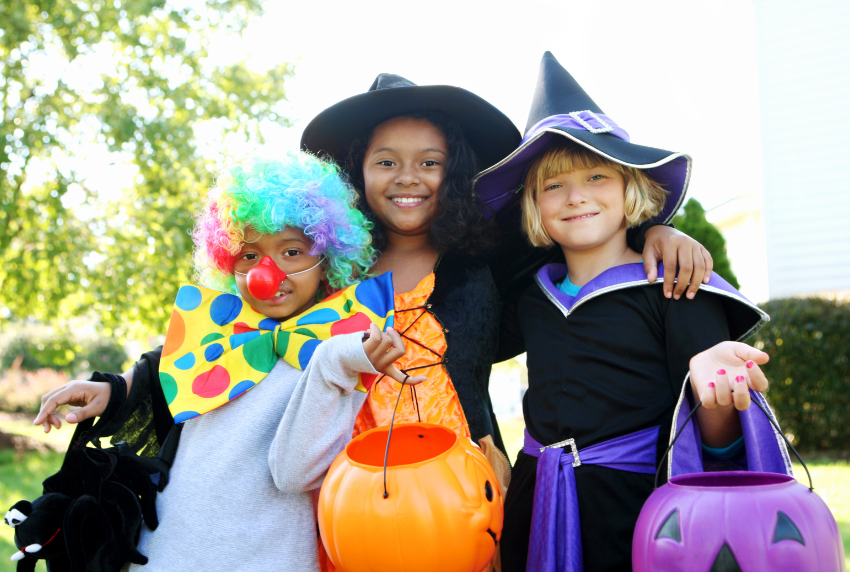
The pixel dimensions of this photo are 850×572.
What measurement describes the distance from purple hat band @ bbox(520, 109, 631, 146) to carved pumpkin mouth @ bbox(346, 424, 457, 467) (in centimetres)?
114

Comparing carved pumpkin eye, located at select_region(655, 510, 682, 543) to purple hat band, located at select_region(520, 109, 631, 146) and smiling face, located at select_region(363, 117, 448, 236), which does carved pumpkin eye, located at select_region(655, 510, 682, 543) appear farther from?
smiling face, located at select_region(363, 117, 448, 236)

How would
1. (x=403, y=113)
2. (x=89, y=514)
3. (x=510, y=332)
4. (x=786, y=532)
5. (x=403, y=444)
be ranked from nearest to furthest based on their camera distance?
(x=786, y=532) < (x=403, y=444) < (x=89, y=514) < (x=510, y=332) < (x=403, y=113)

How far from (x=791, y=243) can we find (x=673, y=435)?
32.3ft

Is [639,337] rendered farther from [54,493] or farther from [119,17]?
[119,17]

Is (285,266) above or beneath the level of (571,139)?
beneath

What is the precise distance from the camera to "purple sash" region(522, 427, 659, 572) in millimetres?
2053

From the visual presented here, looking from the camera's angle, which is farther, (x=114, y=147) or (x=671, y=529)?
(x=114, y=147)

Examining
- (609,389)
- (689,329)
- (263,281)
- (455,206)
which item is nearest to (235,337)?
(263,281)

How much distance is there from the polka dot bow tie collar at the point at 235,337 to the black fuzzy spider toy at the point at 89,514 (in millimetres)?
273

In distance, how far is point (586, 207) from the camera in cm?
232

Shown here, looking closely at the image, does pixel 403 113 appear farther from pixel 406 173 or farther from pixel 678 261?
pixel 678 261

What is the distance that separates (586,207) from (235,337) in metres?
1.36

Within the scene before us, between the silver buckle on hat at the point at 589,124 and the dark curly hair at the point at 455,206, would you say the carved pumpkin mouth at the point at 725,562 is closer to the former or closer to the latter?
the silver buckle on hat at the point at 589,124

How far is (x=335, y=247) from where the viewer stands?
255 cm
